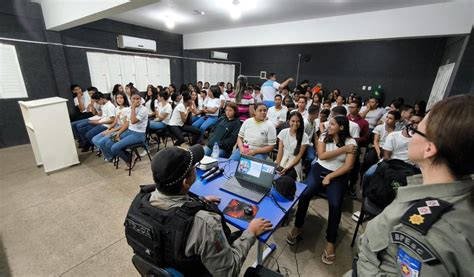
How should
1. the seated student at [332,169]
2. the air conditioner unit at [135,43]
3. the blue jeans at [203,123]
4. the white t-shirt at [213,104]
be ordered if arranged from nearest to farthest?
the seated student at [332,169] → the blue jeans at [203,123] → the white t-shirt at [213,104] → the air conditioner unit at [135,43]

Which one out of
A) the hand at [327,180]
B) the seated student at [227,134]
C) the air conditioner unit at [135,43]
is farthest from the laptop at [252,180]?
the air conditioner unit at [135,43]

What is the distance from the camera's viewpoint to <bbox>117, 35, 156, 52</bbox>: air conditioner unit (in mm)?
5461

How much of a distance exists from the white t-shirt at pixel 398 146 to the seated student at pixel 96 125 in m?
4.40

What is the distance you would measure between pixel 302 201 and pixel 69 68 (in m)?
5.90

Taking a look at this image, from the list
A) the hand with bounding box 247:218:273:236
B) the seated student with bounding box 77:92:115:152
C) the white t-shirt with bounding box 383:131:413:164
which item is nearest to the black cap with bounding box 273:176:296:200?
the hand with bounding box 247:218:273:236

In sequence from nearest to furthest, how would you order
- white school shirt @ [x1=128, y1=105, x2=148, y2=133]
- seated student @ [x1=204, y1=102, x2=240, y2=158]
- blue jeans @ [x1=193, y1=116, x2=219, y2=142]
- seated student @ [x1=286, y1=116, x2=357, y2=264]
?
seated student @ [x1=286, y1=116, x2=357, y2=264] → seated student @ [x1=204, y1=102, x2=240, y2=158] → white school shirt @ [x1=128, y1=105, x2=148, y2=133] → blue jeans @ [x1=193, y1=116, x2=219, y2=142]

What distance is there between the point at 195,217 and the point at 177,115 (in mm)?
3347

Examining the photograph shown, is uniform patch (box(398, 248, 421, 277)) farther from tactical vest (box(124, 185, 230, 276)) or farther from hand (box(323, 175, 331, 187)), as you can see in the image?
hand (box(323, 175, 331, 187))

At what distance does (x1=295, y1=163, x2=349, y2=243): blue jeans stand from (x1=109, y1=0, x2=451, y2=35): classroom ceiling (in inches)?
120

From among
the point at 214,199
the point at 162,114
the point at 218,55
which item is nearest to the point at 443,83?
the point at 214,199

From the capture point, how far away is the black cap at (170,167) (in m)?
0.95

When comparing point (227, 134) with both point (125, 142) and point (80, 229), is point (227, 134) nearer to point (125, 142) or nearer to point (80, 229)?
point (125, 142)

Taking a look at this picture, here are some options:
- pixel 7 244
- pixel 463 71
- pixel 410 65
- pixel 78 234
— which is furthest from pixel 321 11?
pixel 7 244

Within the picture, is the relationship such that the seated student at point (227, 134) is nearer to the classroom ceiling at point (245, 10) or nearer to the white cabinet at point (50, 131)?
the classroom ceiling at point (245, 10)
